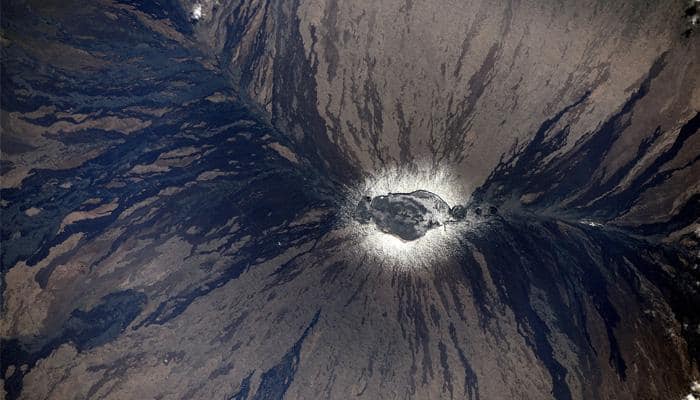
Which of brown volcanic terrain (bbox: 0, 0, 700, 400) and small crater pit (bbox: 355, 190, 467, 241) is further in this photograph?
small crater pit (bbox: 355, 190, 467, 241)

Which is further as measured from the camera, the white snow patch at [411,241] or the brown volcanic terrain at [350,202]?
the white snow patch at [411,241]

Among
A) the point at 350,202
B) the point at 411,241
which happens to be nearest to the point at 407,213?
the point at 411,241

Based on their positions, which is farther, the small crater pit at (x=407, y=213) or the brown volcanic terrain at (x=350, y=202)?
the small crater pit at (x=407, y=213)

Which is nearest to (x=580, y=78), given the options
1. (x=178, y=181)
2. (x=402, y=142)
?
(x=402, y=142)

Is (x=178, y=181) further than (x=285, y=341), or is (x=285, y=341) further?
(x=178, y=181)

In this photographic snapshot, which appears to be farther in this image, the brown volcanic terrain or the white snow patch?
the white snow patch

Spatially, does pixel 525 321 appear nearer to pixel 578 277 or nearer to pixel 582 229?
pixel 578 277

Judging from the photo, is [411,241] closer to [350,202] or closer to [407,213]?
[407,213]

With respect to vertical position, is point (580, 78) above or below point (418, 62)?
above
